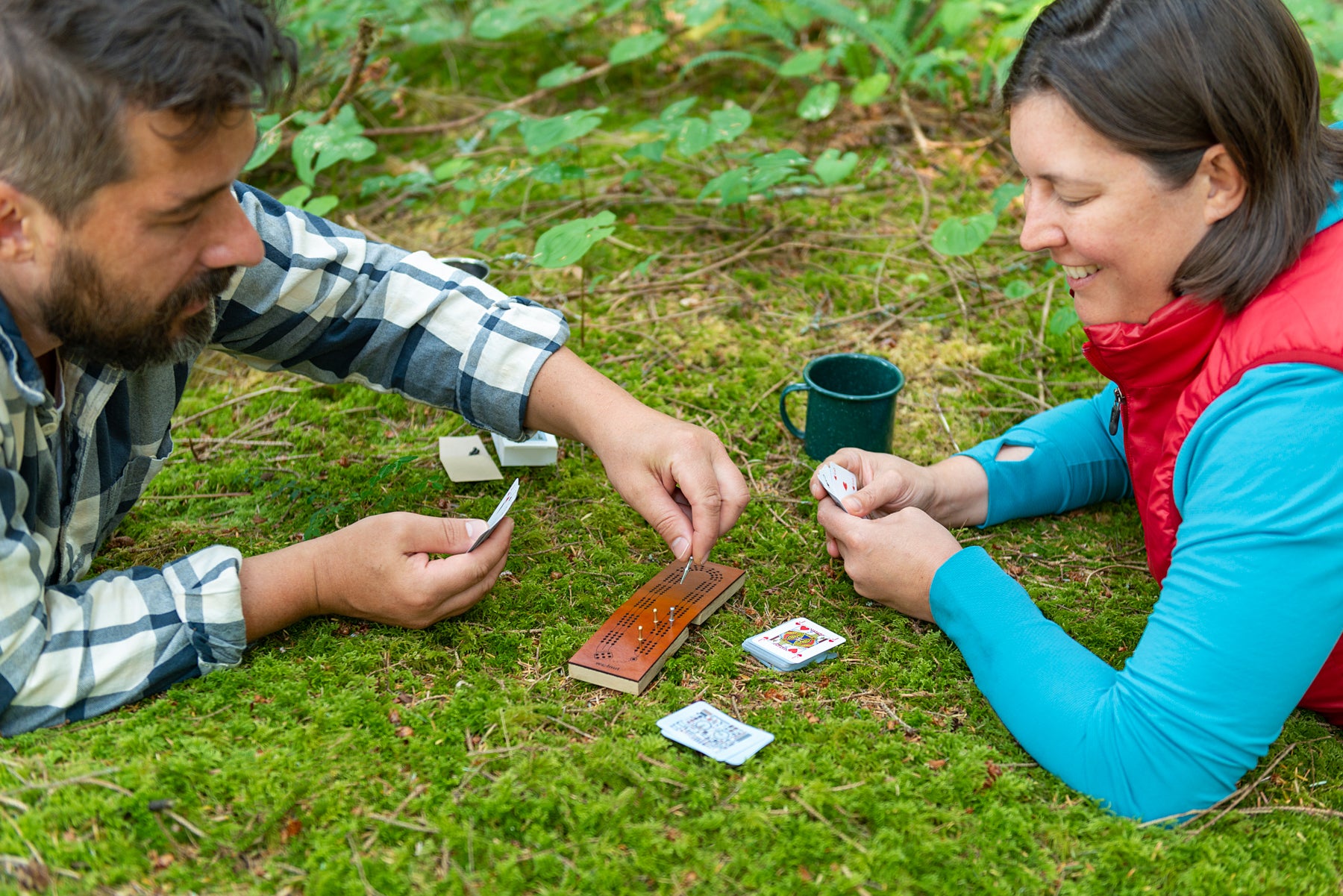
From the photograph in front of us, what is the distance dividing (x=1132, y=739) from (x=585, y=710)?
958 millimetres

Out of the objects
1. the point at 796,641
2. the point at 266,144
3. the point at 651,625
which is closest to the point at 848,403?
the point at 796,641

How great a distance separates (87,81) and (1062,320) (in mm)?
2601

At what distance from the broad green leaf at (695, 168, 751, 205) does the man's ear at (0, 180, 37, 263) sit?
7.83ft

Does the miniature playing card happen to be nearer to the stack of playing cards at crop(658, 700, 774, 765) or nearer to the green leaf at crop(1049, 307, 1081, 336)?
the stack of playing cards at crop(658, 700, 774, 765)

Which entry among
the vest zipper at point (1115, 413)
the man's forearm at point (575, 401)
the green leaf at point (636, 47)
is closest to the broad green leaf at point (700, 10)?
the green leaf at point (636, 47)

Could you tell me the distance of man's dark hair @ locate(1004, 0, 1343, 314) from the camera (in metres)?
1.69

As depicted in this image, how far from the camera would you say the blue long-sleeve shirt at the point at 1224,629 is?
1608mm

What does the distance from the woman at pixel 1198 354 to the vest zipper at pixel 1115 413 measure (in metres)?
0.32

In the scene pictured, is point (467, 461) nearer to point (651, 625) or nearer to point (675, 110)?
point (651, 625)

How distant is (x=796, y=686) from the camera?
2.05 metres

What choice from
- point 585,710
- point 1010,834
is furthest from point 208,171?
point 1010,834

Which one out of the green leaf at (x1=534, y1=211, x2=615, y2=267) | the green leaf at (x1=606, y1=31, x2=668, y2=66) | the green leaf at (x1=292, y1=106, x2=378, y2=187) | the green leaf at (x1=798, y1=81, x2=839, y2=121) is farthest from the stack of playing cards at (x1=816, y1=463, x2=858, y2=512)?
the green leaf at (x1=606, y1=31, x2=668, y2=66)

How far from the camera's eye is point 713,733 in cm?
188

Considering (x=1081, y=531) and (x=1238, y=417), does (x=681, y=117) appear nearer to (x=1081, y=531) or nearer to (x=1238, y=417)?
(x=1081, y=531)
